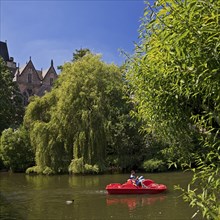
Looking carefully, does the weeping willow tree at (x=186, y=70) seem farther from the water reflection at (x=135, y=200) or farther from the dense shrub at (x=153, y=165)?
the dense shrub at (x=153, y=165)

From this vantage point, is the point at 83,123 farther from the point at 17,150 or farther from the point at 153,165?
the point at 17,150

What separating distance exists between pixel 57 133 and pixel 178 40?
25.1 metres

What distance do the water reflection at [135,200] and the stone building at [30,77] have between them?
45.0 metres

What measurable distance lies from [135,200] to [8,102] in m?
29.5

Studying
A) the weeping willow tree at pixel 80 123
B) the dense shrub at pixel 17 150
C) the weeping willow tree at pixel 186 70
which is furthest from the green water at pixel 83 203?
the dense shrub at pixel 17 150

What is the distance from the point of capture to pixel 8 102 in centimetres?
4172

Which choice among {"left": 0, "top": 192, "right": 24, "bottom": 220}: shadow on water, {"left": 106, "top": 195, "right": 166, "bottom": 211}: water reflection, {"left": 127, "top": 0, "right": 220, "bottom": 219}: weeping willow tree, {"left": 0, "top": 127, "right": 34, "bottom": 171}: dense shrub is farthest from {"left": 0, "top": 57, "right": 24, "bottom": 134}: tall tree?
{"left": 127, "top": 0, "right": 220, "bottom": 219}: weeping willow tree

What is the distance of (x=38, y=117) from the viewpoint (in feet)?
98.3

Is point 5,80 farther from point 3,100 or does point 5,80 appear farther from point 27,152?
point 27,152

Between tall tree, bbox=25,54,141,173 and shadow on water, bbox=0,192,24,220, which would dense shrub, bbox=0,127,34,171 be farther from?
shadow on water, bbox=0,192,24,220

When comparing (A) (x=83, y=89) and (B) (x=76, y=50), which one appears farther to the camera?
(B) (x=76, y=50)

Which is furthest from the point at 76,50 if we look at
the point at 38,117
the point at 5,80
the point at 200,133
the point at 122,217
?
the point at 200,133

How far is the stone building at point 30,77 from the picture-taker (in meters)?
59.5

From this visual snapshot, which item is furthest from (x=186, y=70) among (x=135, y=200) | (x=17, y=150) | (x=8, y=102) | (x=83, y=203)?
(x=8, y=102)
